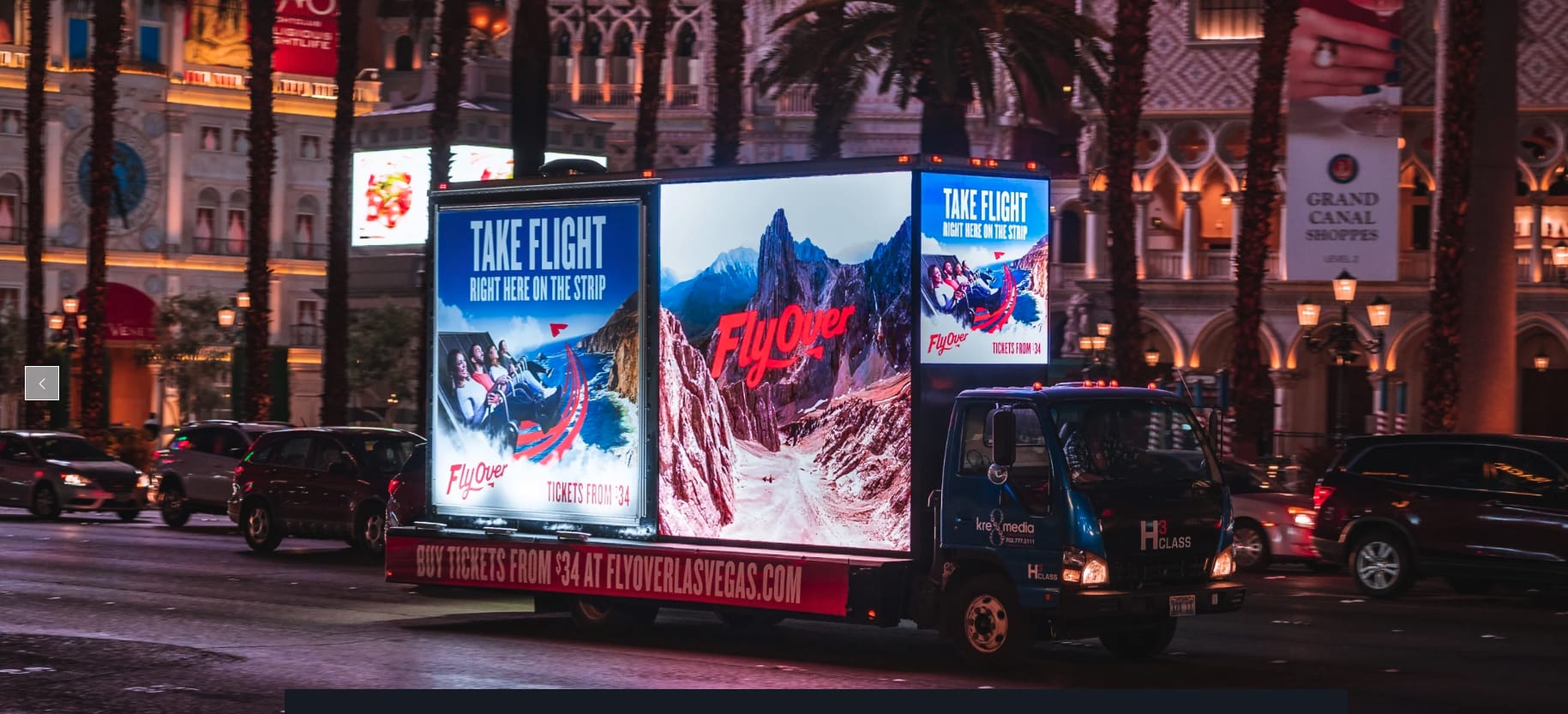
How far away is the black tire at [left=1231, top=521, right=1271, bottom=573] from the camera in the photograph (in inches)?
1003

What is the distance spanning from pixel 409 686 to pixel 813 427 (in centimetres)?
364

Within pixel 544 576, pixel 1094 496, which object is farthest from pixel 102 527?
pixel 1094 496

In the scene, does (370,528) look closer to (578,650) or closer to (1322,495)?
(578,650)

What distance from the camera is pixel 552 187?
16844 mm

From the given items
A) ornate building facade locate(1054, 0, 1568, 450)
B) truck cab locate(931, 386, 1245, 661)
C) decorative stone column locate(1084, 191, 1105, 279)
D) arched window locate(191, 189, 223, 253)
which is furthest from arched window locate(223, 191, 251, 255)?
truck cab locate(931, 386, 1245, 661)

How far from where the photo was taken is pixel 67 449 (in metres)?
35.9

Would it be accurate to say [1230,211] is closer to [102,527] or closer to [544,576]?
[102,527]

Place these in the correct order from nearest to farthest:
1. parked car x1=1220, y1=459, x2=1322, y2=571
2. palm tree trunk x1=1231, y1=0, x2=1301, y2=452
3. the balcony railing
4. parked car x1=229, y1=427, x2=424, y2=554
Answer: parked car x1=1220, y1=459, x2=1322, y2=571 → parked car x1=229, y1=427, x2=424, y2=554 → palm tree trunk x1=1231, y1=0, x2=1301, y2=452 → the balcony railing

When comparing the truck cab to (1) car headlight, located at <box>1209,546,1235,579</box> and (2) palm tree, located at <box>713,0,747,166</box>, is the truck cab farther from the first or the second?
(2) palm tree, located at <box>713,0,747,166</box>

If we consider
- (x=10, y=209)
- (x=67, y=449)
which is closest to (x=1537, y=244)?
(x=67, y=449)

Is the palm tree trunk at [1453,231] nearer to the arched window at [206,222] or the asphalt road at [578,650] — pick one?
the asphalt road at [578,650]

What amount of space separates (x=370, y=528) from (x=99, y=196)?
70.5 ft

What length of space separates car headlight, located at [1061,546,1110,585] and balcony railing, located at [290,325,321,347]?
7231 cm

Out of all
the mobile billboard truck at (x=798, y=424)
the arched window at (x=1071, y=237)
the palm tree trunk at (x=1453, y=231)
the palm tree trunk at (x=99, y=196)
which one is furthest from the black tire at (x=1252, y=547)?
the arched window at (x=1071, y=237)
